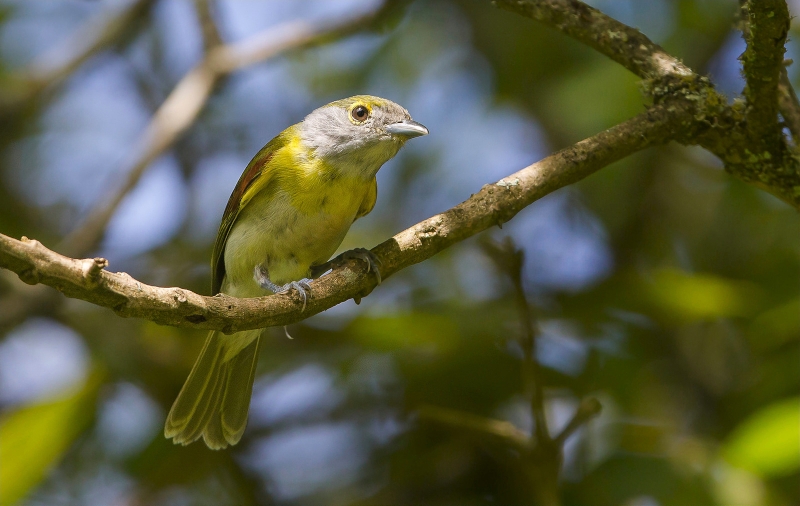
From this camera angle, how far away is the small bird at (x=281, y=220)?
3096 mm

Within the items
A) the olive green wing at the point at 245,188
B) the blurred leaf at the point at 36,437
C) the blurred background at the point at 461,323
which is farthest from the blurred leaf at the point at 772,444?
the blurred leaf at the point at 36,437

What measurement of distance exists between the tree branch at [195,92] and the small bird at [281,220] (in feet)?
3.80

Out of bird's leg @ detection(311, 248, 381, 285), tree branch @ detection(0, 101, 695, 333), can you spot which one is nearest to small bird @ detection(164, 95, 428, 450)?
bird's leg @ detection(311, 248, 381, 285)

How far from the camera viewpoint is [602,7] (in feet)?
15.6

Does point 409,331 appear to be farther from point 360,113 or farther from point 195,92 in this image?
point 195,92

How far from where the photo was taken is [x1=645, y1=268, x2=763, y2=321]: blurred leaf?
3.53 meters

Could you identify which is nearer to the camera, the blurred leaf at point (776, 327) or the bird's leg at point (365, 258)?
the bird's leg at point (365, 258)

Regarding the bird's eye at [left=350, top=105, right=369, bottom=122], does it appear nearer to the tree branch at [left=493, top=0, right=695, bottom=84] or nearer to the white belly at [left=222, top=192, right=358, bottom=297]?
the white belly at [left=222, top=192, right=358, bottom=297]

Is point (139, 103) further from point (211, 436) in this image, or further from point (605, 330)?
point (605, 330)

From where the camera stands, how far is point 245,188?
10.8ft

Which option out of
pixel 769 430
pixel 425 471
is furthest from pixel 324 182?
pixel 769 430

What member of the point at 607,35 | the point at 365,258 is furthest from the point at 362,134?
the point at 607,35

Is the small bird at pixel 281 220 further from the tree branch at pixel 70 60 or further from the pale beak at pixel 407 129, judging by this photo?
the tree branch at pixel 70 60

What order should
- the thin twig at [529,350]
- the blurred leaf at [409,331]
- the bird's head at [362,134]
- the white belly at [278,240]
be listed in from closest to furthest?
the thin twig at [529,350] < the white belly at [278,240] < the bird's head at [362,134] < the blurred leaf at [409,331]
